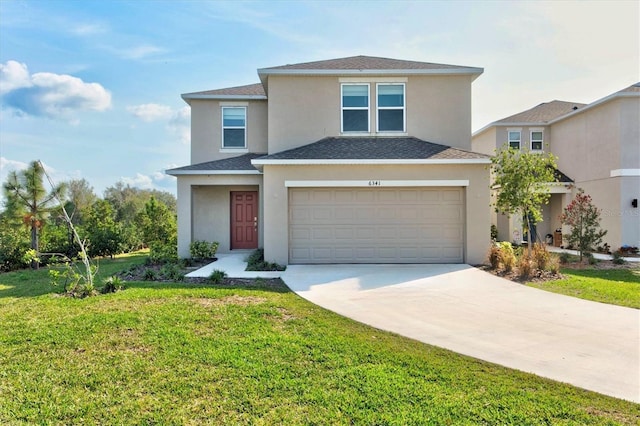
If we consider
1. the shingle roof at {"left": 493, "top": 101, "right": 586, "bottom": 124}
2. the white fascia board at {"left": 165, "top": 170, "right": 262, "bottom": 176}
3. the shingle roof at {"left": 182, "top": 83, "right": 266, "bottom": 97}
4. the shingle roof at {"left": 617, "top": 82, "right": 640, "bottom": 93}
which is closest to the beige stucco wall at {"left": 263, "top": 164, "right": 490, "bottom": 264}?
the white fascia board at {"left": 165, "top": 170, "right": 262, "bottom": 176}

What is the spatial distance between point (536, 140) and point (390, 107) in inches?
474

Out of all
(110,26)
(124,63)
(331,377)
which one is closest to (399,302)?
(331,377)

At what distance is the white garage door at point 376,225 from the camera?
11.1 m

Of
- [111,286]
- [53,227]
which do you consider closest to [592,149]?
[111,286]

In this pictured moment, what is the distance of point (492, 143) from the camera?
19766 millimetres

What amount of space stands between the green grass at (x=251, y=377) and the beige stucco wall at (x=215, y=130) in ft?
32.5

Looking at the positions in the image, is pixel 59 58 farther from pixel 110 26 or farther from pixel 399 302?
pixel 399 302

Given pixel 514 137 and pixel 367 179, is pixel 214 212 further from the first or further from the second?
pixel 514 137

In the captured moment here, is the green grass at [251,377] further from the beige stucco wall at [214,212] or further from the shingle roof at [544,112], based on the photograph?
the shingle roof at [544,112]

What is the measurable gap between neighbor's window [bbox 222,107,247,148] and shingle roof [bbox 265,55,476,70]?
3143mm

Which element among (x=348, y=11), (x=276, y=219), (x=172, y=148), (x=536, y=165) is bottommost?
(x=276, y=219)

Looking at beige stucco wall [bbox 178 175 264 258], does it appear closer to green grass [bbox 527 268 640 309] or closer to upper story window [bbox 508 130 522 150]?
green grass [bbox 527 268 640 309]

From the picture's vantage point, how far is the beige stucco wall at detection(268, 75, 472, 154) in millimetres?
12430

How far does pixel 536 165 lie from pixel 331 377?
31.8 feet
